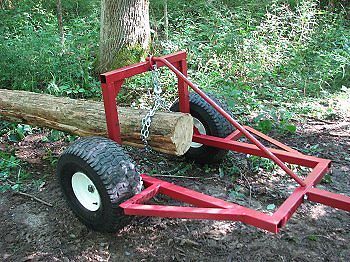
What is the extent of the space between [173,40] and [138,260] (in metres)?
5.15

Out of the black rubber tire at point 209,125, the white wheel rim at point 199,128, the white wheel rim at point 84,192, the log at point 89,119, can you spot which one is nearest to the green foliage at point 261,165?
the black rubber tire at point 209,125

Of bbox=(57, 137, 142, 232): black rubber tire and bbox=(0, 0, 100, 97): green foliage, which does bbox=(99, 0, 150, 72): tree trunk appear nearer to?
bbox=(0, 0, 100, 97): green foliage

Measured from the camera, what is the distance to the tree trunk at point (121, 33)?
648 cm

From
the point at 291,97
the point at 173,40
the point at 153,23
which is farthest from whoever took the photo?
the point at 153,23

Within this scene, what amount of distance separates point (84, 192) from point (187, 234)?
940 millimetres

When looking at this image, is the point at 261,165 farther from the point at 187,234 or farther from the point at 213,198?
the point at 213,198

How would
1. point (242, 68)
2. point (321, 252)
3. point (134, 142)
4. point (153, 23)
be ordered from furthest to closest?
1. point (153, 23)
2. point (242, 68)
3. point (134, 142)
4. point (321, 252)

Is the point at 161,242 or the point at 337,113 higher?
the point at 337,113

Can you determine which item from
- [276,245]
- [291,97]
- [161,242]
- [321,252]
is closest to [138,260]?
[161,242]

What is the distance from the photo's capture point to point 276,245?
3.33m

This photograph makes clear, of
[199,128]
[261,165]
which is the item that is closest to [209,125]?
[199,128]

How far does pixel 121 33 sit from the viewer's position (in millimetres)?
6520

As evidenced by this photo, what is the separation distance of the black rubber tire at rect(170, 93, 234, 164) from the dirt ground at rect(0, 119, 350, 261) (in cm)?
22

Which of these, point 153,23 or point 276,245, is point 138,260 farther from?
point 153,23
